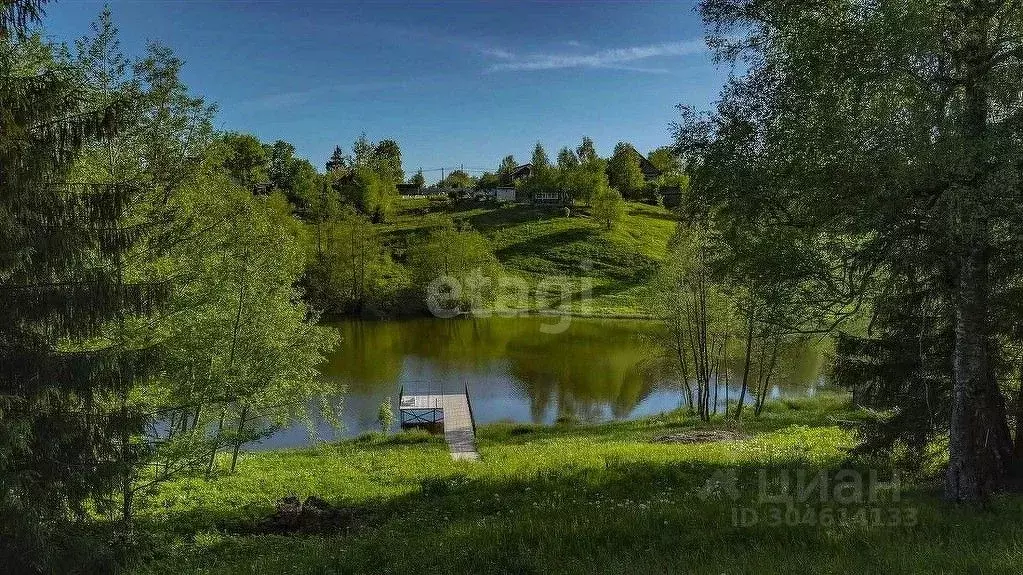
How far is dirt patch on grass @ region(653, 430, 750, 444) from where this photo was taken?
19.4m

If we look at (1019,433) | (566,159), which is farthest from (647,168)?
(1019,433)

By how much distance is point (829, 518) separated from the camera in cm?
767

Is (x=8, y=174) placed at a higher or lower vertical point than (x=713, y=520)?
higher

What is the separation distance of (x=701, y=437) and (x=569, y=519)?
12.7m

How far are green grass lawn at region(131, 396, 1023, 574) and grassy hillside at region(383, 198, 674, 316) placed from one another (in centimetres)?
4458

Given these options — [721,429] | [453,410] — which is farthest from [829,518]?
[453,410]

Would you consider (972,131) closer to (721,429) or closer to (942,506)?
(942,506)

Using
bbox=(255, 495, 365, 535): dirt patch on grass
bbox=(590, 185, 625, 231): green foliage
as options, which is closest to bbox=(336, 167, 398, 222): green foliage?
bbox=(590, 185, 625, 231): green foliage

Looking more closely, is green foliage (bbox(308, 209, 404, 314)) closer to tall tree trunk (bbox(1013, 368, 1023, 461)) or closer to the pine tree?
the pine tree

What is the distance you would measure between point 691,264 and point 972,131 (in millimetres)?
19266

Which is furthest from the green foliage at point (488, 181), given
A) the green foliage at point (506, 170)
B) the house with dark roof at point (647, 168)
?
the house with dark roof at point (647, 168)

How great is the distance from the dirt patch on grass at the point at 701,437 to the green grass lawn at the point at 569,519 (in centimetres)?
58

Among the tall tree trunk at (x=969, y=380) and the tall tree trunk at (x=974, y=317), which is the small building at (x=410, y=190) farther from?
the tall tree trunk at (x=969, y=380)

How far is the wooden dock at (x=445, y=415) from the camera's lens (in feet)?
77.8
